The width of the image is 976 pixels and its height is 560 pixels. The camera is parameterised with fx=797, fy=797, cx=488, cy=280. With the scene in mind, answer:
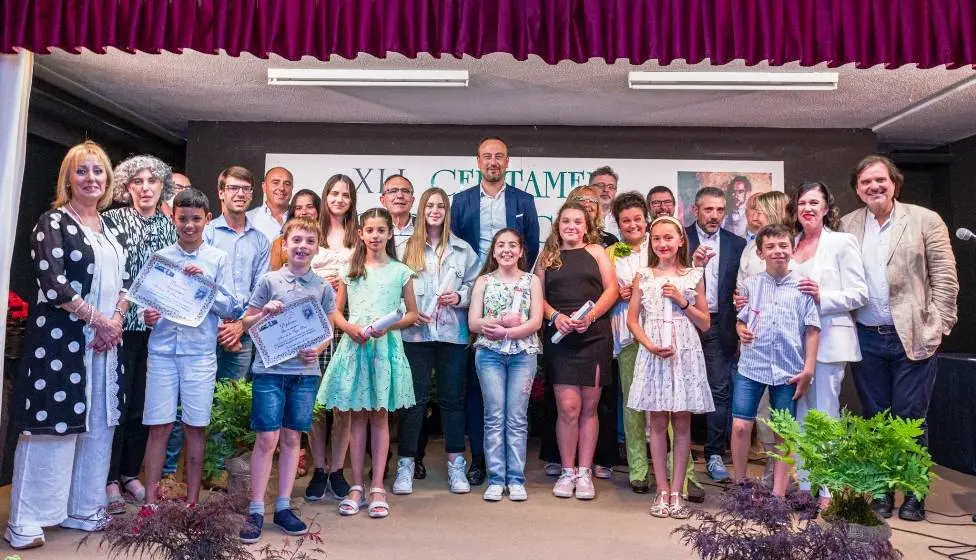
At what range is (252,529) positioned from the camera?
3.52 metres

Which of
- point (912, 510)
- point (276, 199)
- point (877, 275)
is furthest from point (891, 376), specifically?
point (276, 199)

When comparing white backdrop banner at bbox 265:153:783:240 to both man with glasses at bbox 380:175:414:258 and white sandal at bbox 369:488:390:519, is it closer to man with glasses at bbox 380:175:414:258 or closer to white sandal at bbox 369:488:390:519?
man with glasses at bbox 380:175:414:258

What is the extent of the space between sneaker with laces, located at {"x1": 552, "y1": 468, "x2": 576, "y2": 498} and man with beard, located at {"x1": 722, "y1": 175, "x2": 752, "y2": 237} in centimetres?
365

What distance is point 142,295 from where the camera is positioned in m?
3.67

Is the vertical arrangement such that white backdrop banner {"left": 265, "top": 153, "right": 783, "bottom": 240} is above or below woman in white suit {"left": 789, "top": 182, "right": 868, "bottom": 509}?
above

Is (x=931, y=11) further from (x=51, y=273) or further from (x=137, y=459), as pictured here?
(x=137, y=459)

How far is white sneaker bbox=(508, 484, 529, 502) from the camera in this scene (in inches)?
170

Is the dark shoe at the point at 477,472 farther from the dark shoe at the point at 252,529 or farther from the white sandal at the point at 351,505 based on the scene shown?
the dark shoe at the point at 252,529

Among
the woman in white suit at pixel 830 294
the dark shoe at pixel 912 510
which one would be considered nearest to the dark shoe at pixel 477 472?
the woman in white suit at pixel 830 294

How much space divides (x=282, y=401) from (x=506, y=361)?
1278mm

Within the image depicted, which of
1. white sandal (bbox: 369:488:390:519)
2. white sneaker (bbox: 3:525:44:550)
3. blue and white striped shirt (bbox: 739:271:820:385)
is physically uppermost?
blue and white striped shirt (bbox: 739:271:820:385)

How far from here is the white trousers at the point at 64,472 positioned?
3524mm

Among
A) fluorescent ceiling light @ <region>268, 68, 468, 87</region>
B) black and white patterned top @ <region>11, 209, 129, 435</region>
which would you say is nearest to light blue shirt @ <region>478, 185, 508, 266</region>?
fluorescent ceiling light @ <region>268, 68, 468, 87</region>

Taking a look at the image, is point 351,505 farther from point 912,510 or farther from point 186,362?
point 912,510
